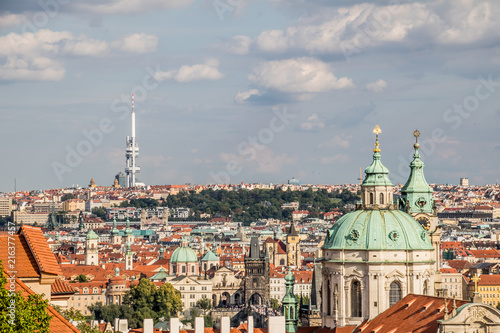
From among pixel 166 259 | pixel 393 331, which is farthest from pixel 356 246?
pixel 166 259

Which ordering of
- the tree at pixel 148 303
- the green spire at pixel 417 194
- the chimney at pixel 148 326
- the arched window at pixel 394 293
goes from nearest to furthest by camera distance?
the chimney at pixel 148 326 < the arched window at pixel 394 293 < the green spire at pixel 417 194 < the tree at pixel 148 303

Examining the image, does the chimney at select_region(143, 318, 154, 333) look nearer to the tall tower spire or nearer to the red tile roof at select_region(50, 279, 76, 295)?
the red tile roof at select_region(50, 279, 76, 295)

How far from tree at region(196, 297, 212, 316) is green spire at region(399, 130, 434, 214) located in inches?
2130

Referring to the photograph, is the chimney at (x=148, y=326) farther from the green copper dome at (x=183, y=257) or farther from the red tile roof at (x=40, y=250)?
the green copper dome at (x=183, y=257)

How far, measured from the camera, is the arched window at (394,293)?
43000 millimetres

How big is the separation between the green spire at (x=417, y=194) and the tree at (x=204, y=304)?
178 ft

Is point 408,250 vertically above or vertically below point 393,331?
above

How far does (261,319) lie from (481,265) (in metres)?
39.7

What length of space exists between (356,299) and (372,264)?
1462 millimetres

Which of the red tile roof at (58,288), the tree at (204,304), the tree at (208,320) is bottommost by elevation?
the tree at (208,320)

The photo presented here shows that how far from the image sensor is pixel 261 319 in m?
87.1

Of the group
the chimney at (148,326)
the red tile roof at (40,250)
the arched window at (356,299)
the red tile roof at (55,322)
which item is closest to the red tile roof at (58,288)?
the red tile roof at (40,250)

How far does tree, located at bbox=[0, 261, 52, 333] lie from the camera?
1543cm

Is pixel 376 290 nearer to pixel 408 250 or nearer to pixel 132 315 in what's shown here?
pixel 408 250
